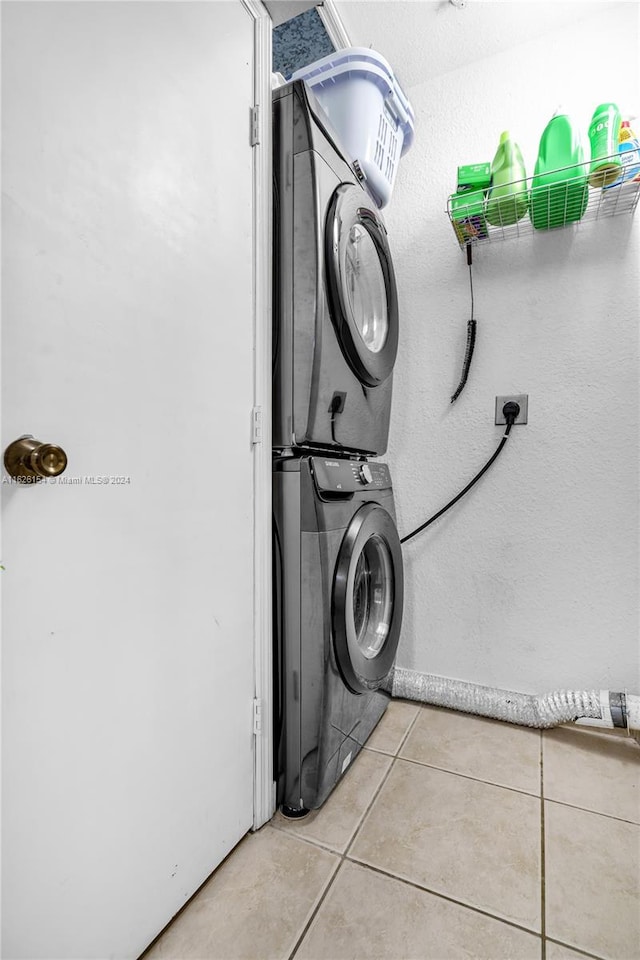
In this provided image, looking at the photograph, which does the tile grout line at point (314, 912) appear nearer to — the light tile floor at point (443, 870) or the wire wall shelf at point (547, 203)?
the light tile floor at point (443, 870)

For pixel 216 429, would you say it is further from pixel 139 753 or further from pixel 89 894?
pixel 89 894

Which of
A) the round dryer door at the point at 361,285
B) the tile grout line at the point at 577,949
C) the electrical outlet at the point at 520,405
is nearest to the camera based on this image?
the tile grout line at the point at 577,949

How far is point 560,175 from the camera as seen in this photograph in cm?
159

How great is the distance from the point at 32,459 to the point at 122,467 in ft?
0.63

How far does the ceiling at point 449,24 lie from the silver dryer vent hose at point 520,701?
96.1 inches

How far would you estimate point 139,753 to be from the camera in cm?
83

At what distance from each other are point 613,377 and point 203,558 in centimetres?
155

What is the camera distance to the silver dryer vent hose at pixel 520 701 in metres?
1.56

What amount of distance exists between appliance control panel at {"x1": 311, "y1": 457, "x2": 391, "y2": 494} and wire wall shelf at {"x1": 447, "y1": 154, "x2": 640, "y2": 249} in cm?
98

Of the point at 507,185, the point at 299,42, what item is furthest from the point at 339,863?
the point at 299,42

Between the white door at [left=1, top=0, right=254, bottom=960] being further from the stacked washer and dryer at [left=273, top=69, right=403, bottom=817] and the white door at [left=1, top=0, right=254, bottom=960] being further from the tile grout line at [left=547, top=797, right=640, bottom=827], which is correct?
the tile grout line at [left=547, top=797, right=640, bottom=827]

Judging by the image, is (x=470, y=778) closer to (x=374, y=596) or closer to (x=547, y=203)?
(x=374, y=596)

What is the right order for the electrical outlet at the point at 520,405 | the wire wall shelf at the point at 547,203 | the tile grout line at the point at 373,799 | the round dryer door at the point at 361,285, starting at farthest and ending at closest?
the electrical outlet at the point at 520,405
the wire wall shelf at the point at 547,203
the round dryer door at the point at 361,285
the tile grout line at the point at 373,799

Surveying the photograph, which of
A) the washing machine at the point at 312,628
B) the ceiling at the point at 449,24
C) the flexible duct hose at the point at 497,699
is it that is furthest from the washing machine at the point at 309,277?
the flexible duct hose at the point at 497,699
